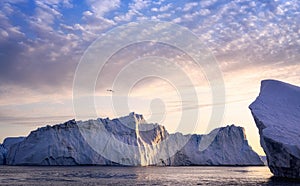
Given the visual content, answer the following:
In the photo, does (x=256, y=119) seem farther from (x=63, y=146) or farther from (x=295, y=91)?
(x=63, y=146)

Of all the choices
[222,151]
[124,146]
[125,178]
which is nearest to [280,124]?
[125,178]

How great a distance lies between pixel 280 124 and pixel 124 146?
39.6m

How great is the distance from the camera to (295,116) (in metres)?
27.7

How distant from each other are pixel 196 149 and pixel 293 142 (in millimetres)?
54449

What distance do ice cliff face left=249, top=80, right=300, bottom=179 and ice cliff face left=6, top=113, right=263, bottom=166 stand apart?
117 feet

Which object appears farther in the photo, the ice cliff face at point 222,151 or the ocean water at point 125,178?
the ice cliff face at point 222,151

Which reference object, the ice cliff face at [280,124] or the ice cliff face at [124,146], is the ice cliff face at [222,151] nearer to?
the ice cliff face at [124,146]

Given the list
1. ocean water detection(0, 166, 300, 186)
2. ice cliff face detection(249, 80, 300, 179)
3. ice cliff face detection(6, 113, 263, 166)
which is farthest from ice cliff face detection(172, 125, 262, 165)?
ice cliff face detection(249, 80, 300, 179)

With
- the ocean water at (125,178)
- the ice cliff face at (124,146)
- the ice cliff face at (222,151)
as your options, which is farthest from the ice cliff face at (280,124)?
the ice cliff face at (222,151)

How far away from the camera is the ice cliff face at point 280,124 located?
2478cm

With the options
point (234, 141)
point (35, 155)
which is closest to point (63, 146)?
point (35, 155)

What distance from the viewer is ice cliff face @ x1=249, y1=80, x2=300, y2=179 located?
2478cm

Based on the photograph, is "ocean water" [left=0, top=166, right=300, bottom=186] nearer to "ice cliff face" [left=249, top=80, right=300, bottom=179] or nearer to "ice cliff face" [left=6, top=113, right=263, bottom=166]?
"ice cliff face" [left=249, top=80, right=300, bottom=179]

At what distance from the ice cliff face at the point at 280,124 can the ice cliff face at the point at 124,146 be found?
35690 mm
